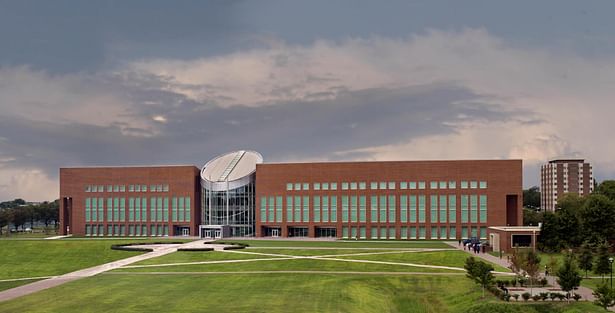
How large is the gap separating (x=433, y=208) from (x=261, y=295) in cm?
7653

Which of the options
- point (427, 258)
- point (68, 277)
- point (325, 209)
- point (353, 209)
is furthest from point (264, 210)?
point (68, 277)

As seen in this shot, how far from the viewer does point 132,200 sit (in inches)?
5399

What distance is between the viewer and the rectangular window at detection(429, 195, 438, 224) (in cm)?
12250

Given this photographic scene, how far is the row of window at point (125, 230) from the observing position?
136 m

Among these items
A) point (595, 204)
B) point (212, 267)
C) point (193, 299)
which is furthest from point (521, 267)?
point (595, 204)

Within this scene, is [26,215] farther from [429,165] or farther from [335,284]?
[335,284]

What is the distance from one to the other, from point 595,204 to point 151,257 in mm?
59769

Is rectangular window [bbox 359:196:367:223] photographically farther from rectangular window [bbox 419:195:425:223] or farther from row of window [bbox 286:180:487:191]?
rectangular window [bbox 419:195:425:223]

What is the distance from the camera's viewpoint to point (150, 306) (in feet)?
154

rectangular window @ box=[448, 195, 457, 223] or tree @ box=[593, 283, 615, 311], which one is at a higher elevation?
rectangular window @ box=[448, 195, 457, 223]

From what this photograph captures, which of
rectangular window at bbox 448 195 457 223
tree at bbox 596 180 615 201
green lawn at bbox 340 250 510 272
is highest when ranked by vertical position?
tree at bbox 596 180 615 201

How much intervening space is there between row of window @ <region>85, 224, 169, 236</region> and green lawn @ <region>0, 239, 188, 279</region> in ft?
120

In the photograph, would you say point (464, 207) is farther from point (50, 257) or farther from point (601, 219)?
point (50, 257)

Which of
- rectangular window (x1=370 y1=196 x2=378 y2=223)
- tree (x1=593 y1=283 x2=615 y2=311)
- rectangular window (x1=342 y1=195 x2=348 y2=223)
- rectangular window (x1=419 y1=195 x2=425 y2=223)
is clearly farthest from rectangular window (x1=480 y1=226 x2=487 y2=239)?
tree (x1=593 y1=283 x2=615 y2=311)
